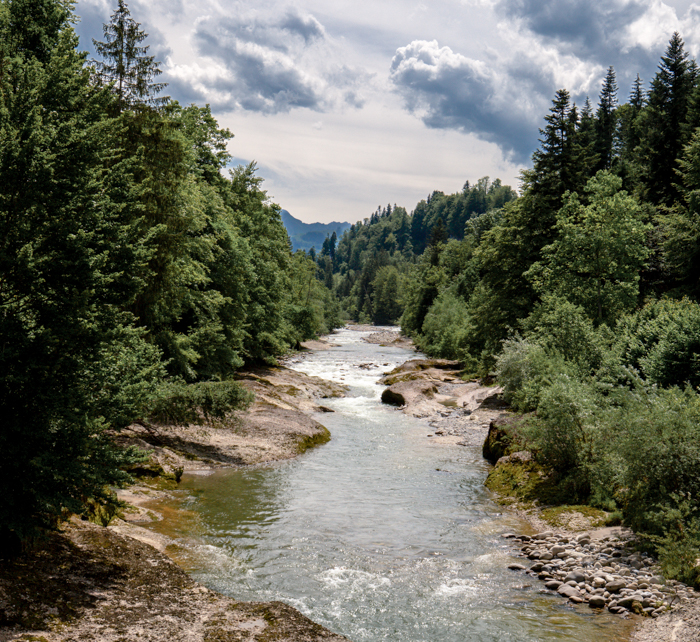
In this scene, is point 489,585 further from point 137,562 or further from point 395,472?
point 395,472

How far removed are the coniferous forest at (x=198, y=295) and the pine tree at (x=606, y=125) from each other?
12206 millimetres

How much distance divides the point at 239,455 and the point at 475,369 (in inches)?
1073

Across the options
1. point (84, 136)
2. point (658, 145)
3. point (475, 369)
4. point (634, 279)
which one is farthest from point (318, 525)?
point (658, 145)

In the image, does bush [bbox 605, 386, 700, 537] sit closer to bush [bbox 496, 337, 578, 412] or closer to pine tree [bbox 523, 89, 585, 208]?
bush [bbox 496, 337, 578, 412]

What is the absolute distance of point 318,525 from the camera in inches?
560

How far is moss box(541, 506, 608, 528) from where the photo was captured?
13734 millimetres

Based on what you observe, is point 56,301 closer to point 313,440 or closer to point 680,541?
point 680,541

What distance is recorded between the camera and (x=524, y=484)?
17109 millimetres

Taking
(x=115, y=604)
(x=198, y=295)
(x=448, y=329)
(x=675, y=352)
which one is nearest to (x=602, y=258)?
(x=675, y=352)

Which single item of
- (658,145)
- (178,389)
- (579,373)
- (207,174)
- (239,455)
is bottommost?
(239,455)

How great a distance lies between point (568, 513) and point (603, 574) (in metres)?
3.68

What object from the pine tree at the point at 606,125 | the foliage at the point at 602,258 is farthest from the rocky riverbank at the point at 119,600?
the pine tree at the point at 606,125

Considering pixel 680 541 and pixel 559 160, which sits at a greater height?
pixel 559 160

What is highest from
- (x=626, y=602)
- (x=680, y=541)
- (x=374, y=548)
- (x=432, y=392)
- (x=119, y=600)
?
(x=680, y=541)
